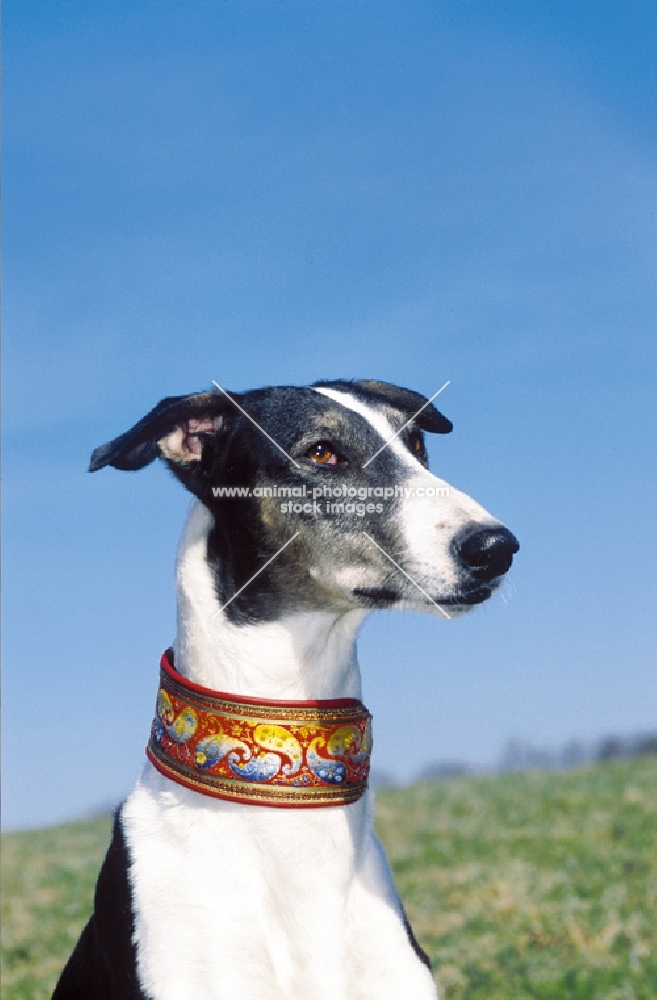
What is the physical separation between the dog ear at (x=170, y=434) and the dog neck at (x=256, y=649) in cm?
47

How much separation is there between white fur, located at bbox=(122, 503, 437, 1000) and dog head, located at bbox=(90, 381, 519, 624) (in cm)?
17

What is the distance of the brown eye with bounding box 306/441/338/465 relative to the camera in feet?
16.5

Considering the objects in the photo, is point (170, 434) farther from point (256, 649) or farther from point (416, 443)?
point (416, 443)

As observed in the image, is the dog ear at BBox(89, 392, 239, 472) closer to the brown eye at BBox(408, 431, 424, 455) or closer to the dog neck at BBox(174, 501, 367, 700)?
the dog neck at BBox(174, 501, 367, 700)

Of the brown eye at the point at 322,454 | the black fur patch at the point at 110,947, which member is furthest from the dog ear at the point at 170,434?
the black fur patch at the point at 110,947

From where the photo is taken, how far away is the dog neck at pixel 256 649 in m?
4.54

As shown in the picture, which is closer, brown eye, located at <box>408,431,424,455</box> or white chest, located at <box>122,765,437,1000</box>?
white chest, located at <box>122,765,437,1000</box>

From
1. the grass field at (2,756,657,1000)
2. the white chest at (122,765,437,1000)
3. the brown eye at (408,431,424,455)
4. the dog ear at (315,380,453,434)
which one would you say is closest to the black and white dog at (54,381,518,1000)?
the white chest at (122,765,437,1000)

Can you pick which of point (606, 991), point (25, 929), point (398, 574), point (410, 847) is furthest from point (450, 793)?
point (398, 574)

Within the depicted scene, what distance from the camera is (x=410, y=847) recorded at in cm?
1370

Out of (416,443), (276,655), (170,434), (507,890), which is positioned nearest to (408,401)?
(416,443)

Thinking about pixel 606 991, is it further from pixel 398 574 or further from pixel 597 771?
pixel 597 771

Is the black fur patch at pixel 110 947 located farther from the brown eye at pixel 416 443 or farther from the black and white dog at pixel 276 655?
the brown eye at pixel 416 443

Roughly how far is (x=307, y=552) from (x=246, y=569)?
11.5 inches
